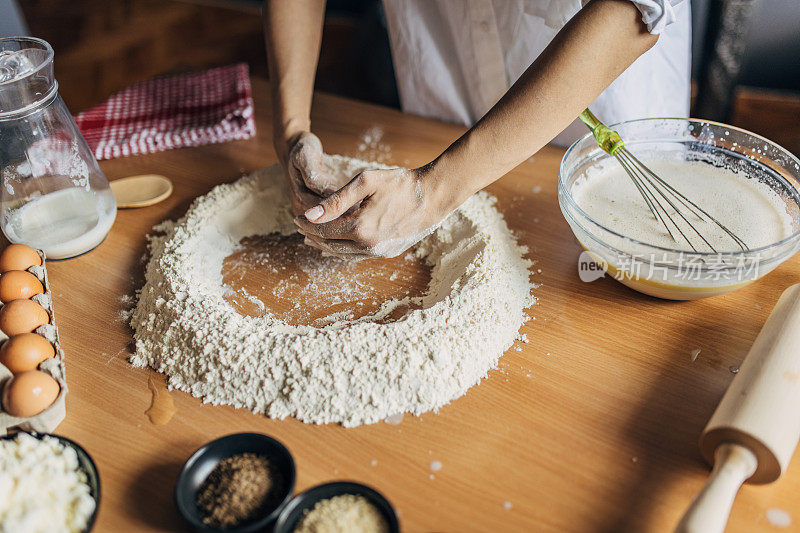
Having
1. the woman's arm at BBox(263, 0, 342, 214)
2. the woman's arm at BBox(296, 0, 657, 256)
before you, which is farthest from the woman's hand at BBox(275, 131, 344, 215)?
the woman's arm at BBox(296, 0, 657, 256)

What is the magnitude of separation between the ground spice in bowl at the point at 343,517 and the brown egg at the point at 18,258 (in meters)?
0.66

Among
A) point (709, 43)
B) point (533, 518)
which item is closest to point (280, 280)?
point (533, 518)

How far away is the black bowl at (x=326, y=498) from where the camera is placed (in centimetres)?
65

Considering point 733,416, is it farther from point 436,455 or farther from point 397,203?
point 397,203

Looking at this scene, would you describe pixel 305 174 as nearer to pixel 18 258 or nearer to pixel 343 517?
pixel 18 258

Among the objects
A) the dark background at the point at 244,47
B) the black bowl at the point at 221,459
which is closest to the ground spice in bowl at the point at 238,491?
the black bowl at the point at 221,459

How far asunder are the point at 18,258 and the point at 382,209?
2.00 ft

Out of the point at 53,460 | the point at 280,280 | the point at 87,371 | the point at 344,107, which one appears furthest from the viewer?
the point at 344,107

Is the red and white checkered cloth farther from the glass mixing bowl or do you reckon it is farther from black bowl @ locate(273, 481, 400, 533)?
black bowl @ locate(273, 481, 400, 533)

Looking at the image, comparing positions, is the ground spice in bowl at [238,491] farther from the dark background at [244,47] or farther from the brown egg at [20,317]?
the dark background at [244,47]

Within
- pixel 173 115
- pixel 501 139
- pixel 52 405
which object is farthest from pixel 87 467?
pixel 173 115

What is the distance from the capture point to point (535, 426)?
2.56 feet

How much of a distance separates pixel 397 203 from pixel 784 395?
57cm

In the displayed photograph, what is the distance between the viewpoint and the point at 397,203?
915mm
